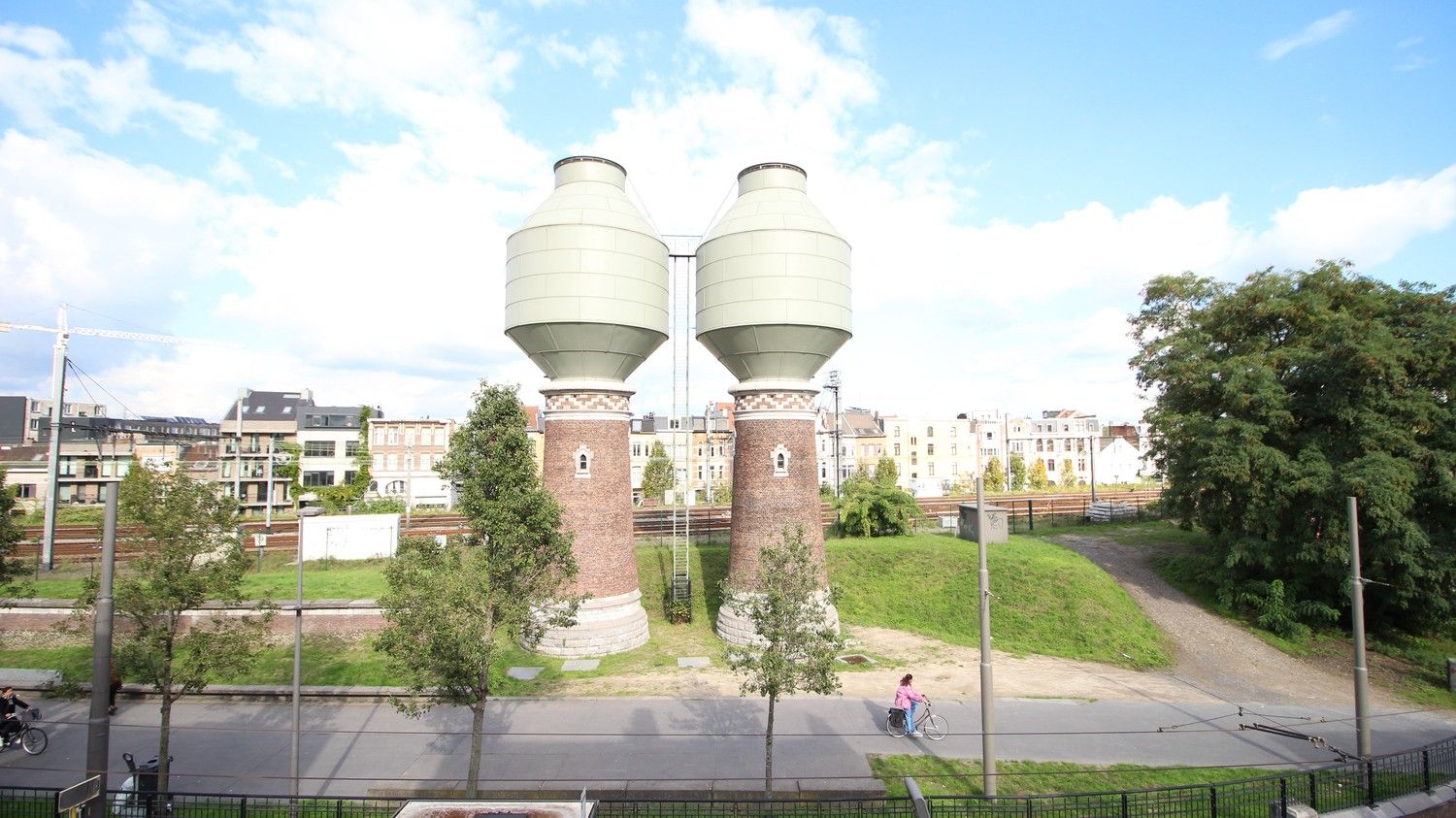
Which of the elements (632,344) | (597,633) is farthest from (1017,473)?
(597,633)

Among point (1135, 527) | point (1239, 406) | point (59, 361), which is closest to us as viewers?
point (1239, 406)

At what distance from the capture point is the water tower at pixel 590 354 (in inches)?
794

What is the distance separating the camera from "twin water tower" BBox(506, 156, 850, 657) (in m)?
20.3

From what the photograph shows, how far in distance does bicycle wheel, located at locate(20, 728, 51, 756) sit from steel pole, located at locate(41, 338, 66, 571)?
62.8ft

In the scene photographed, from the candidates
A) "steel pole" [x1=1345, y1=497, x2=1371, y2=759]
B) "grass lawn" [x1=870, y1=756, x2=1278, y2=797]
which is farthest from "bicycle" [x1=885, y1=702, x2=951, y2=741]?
"steel pole" [x1=1345, y1=497, x2=1371, y2=759]

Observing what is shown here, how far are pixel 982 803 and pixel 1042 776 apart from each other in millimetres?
1967

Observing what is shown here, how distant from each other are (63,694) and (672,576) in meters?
16.6

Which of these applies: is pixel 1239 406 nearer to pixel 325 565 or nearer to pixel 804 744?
pixel 804 744

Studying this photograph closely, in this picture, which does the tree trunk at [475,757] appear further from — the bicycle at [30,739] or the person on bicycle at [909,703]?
the bicycle at [30,739]

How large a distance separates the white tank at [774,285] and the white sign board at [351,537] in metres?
19.2

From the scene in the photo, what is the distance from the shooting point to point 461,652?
1088cm

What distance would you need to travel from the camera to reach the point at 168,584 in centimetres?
1203

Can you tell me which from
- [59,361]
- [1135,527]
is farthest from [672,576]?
[59,361]

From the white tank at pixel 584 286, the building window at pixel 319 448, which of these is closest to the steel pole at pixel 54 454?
the building window at pixel 319 448
